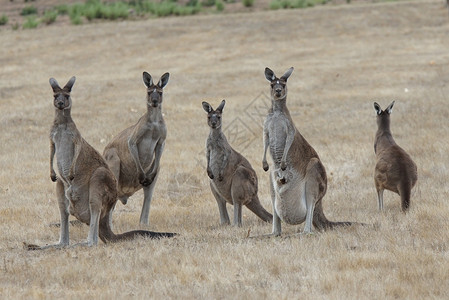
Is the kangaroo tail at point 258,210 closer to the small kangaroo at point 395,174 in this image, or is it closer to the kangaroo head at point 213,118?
the kangaroo head at point 213,118

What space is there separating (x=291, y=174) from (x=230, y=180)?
1304 mm

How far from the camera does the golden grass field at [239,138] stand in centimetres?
598

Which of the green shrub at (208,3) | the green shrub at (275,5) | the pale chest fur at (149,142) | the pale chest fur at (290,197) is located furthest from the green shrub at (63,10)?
the pale chest fur at (290,197)

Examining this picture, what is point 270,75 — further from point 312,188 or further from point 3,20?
point 3,20

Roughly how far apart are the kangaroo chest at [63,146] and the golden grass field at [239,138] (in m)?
0.91

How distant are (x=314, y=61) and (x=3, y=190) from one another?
557 inches

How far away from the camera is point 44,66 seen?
A: 963 inches

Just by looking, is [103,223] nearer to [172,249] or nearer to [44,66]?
[172,249]

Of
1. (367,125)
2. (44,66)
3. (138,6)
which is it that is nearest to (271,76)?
(367,125)

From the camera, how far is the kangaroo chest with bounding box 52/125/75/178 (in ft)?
24.9

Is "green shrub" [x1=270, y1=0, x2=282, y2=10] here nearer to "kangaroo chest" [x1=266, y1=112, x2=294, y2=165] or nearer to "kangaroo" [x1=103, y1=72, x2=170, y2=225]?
"kangaroo" [x1=103, y1=72, x2=170, y2=225]

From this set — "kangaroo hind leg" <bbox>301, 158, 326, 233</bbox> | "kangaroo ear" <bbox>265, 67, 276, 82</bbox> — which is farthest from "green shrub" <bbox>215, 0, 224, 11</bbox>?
"kangaroo hind leg" <bbox>301, 158, 326, 233</bbox>

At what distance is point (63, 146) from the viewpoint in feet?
25.1

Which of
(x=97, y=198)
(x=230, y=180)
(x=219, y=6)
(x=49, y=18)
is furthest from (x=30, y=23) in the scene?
(x=97, y=198)
